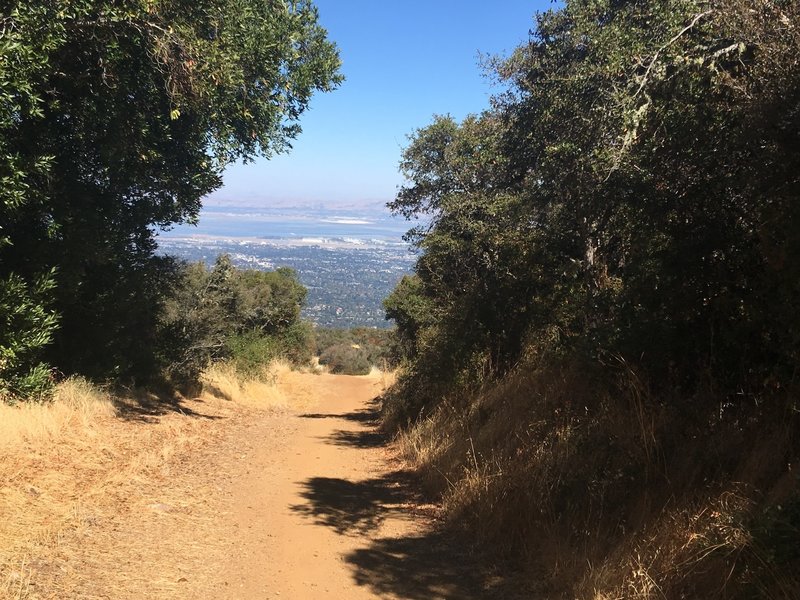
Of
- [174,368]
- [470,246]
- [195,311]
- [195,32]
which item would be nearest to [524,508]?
[195,32]

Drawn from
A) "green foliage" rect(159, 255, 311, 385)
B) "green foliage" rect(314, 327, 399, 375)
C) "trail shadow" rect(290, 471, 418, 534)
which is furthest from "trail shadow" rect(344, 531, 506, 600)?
A: "green foliage" rect(314, 327, 399, 375)

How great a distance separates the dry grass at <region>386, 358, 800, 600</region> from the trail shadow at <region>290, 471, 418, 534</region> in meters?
0.62

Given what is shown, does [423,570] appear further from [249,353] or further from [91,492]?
[249,353]

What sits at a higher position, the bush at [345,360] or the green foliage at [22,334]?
the green foliage at [22,334]

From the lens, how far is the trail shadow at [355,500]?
249 inches

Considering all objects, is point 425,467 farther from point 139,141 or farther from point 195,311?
point 195,311

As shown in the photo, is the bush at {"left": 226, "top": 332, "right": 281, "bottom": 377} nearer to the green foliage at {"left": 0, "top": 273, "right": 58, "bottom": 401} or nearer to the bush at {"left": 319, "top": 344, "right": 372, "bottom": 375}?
the green foliage at {"left": 0, "top": 273, "right": 58, "bottom": 401}

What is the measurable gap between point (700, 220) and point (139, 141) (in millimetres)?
7641

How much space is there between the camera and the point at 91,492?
5957 mm

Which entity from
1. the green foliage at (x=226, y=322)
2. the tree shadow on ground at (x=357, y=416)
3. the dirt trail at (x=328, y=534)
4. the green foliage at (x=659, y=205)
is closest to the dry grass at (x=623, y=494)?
the green foliage at (x=659, y=205)

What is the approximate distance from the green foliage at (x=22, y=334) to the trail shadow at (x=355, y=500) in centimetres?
399

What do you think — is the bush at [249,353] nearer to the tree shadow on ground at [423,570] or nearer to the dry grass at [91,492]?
the dry grass at [91,492]

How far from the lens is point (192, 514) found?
5945 mm

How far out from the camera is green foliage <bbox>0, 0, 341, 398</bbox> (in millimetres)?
6809
